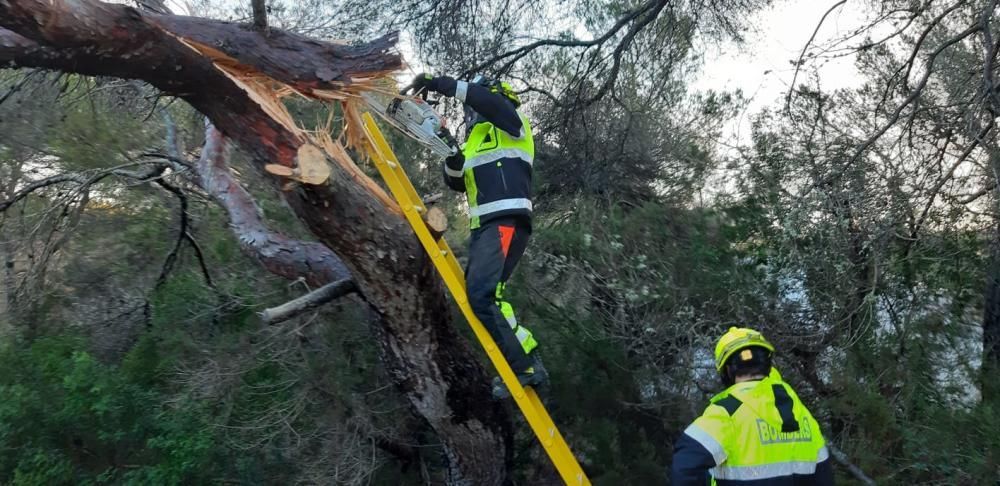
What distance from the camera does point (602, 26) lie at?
6.52 m

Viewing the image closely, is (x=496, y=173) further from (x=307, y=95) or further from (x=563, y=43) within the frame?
(x=563, y=43)

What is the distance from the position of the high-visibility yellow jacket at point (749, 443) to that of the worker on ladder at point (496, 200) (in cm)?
126

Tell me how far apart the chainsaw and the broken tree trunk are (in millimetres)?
138

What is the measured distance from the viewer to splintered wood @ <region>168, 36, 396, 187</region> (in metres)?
3.38

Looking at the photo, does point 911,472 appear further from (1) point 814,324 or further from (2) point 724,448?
(2) point 724,448

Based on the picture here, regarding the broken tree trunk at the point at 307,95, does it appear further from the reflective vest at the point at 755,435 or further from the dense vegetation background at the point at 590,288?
the reflective vest at the point at 755,435

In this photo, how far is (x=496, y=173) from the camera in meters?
3.72

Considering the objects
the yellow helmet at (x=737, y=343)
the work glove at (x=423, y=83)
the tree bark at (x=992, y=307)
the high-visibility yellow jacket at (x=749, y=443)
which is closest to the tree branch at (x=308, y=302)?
the work glove at (x=423, y=83)

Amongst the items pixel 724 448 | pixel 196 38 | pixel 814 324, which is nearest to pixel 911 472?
pixel 814 324

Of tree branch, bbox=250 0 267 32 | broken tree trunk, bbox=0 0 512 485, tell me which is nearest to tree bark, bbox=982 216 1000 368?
broken tree trunk, bbox=0 0 512 485

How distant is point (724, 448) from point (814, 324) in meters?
2.41

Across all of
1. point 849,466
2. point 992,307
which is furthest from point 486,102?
point 992,307

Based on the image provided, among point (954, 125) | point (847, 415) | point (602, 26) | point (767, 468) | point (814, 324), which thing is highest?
point (602, 26)

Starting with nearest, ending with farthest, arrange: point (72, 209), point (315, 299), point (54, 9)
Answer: point (54, 9) < point (315, 299) < point (72, 209)
